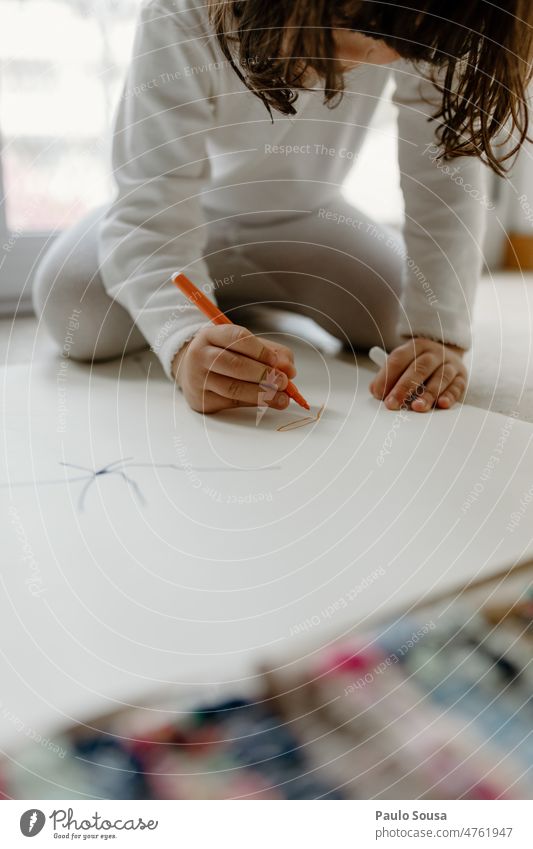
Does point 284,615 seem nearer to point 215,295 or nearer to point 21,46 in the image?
point 215,295

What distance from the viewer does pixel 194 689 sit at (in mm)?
205

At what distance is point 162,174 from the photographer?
384mm

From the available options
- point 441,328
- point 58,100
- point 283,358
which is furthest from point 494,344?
point 58,100

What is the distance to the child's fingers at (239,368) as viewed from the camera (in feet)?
1.16

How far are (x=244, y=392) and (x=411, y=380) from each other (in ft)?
0.31

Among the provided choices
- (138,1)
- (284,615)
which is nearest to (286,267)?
(138,1)

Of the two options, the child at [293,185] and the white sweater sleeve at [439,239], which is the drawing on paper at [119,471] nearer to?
the child at [293,185]

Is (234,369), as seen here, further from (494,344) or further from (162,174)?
(494,344)

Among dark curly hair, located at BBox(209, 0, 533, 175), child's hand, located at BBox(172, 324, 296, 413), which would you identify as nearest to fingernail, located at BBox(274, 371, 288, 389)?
child's hand, located at BBox(172, 324, 296, 413)

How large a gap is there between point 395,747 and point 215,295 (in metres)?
0.27

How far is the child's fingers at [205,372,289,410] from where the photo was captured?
361mm

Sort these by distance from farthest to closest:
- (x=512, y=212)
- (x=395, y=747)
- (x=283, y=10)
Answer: (x=512, y=212) < (x=283, y=10) < (x=395, y=747)

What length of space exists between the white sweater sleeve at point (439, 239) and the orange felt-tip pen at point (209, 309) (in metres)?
0.09

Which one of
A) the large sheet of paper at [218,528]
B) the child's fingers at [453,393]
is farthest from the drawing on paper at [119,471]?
the child's fingers at [453,393]
